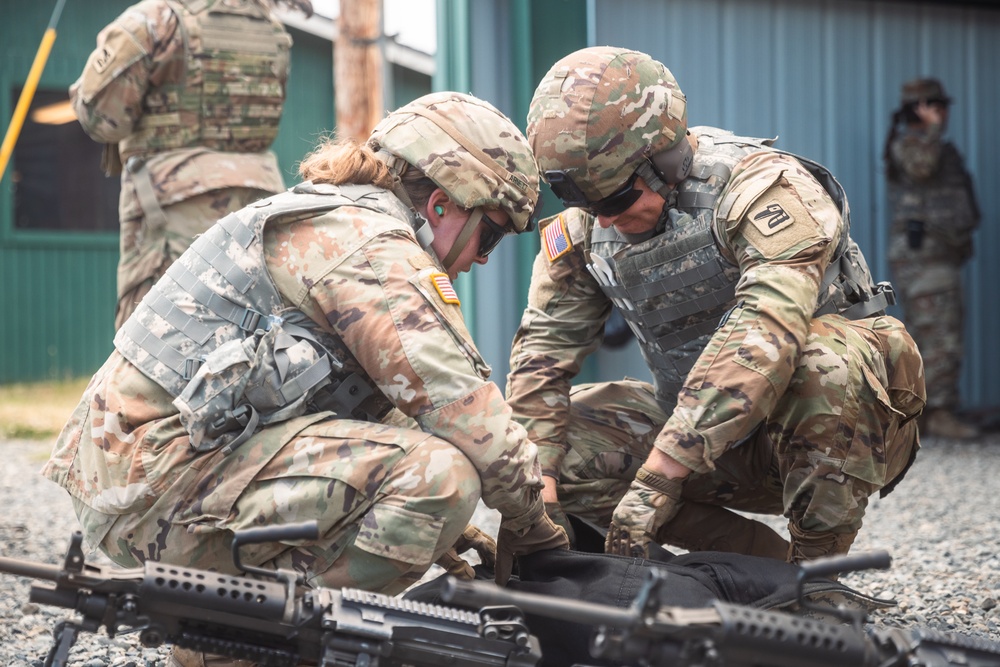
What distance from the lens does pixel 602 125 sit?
3.00m

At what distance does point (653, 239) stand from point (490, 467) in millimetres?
1048

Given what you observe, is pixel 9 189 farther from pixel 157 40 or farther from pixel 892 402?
pixel 892 402

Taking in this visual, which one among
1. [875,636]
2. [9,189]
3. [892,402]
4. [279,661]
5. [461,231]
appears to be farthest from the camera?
[9,189]

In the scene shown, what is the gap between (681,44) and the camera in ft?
21.1

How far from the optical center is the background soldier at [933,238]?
7.05m

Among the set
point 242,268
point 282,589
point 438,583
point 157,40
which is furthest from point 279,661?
point 157,40

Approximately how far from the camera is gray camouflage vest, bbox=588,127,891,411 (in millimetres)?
3143

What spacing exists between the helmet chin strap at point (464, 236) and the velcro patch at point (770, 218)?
2.44ft

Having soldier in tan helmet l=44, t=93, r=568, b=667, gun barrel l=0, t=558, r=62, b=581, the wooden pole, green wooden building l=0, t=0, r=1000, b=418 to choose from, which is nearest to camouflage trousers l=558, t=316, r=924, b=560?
soldier in tan helmet l=44, t=93, r=568, b=667

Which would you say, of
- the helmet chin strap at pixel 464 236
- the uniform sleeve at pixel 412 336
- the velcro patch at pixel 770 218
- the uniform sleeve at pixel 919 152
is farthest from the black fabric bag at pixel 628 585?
the uniform sleeve at pixel 919 152

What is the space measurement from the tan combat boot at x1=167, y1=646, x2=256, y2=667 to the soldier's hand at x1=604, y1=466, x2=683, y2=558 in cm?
91

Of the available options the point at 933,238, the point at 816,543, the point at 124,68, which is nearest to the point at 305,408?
the point at 816,543

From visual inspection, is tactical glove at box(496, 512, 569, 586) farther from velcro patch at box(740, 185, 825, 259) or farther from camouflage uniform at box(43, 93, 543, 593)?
velcro patch at box(740, 185, 825, 259)

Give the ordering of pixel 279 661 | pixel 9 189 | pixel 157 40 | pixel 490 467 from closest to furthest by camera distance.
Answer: pixel 279 661 → pixel 490 467 → pixel 157 40 → pixel 9 189
